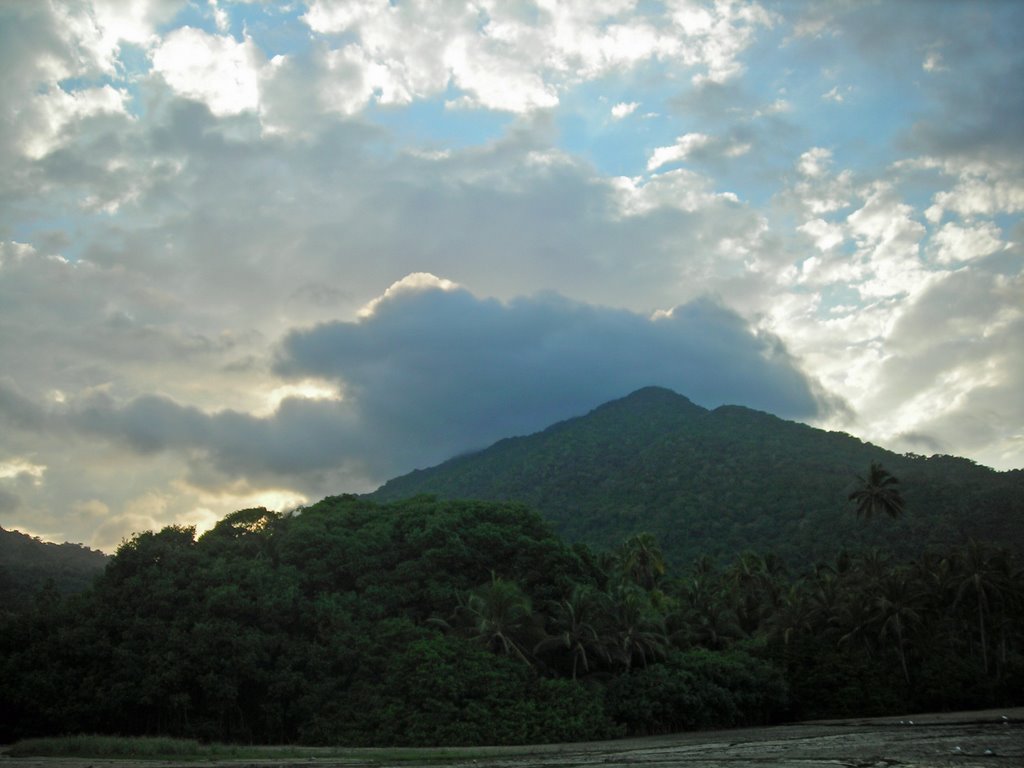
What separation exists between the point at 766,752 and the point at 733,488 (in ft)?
330

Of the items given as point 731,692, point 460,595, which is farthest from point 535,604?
point 731,692

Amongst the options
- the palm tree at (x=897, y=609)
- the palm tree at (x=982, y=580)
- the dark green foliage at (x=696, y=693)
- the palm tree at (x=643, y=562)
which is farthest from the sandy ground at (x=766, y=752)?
the palm tree at (x=643, y=562)

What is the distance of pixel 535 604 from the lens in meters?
69.2

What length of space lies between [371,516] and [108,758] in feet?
117

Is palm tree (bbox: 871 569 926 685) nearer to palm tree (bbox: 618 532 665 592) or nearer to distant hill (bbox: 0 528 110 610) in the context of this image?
palm tree (bbox: 618 532 665 592)

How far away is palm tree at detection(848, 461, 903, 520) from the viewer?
346 feet

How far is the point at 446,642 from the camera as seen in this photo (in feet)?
192

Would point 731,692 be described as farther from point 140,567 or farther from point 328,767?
point 140,567

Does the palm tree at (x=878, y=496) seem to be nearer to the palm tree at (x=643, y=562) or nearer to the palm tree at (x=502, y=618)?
the palm tree at (x=643, y=562)

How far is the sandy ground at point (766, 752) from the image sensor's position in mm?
36250

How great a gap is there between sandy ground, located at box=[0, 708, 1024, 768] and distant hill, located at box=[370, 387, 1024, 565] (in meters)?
50.8

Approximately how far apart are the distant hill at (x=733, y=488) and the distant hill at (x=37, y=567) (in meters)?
61.7

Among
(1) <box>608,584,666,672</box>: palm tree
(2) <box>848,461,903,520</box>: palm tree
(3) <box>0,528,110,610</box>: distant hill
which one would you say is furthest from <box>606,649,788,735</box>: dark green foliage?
(2) <box>848,461,903,520</box>: palm tree

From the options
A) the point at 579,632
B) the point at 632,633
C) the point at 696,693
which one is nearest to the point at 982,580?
the point at 696,693
